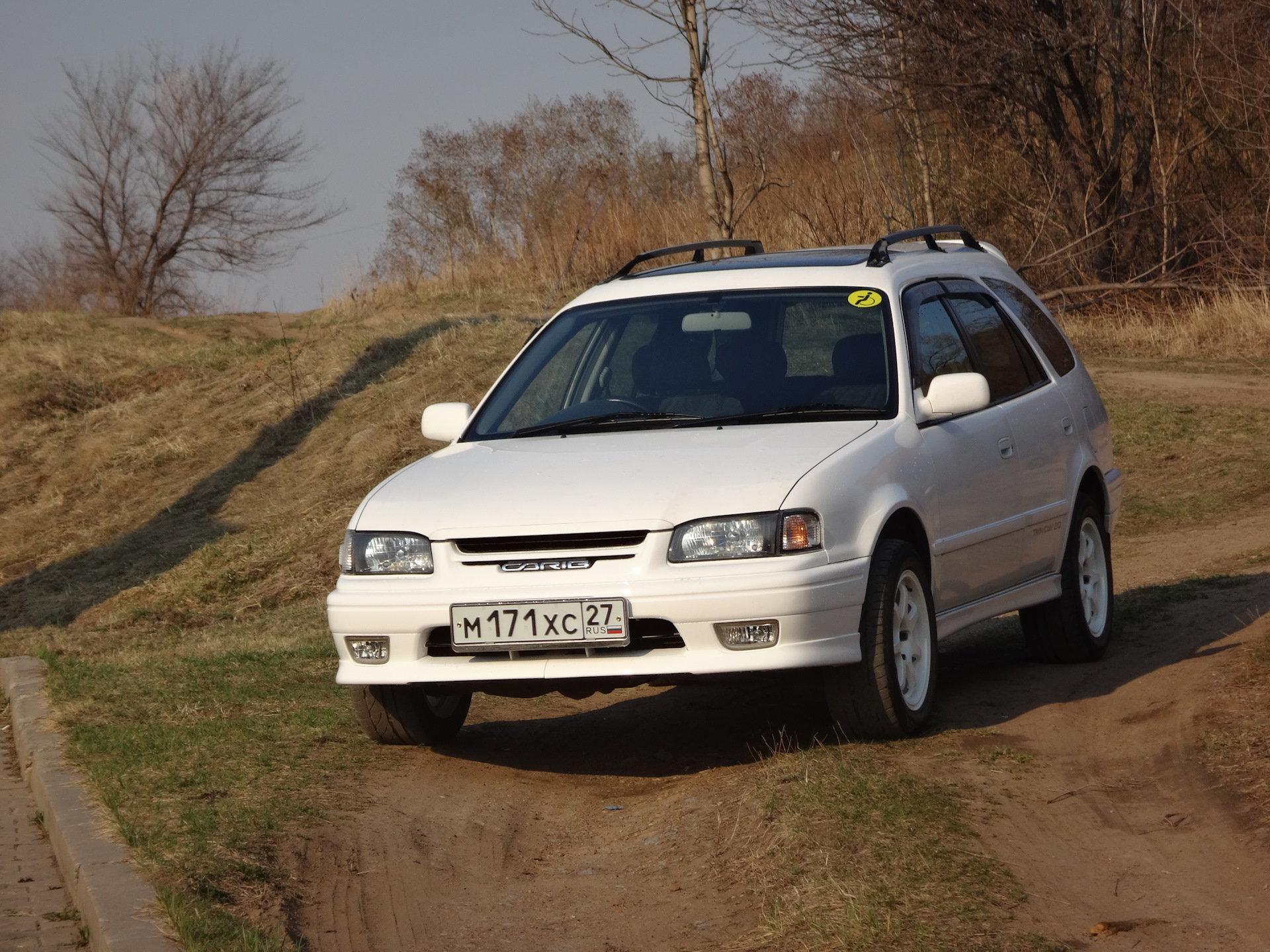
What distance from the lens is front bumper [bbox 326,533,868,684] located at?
14.9ft

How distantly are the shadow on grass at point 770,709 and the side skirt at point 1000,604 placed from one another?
1.09 ft

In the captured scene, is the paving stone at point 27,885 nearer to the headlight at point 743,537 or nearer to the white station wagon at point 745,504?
the white station wagon at point 745,504

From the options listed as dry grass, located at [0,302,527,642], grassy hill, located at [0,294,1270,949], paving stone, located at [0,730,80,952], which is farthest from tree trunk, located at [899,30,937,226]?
paving stone, located at [0,730,80,952]

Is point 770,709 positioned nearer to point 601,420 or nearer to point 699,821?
point 601,420

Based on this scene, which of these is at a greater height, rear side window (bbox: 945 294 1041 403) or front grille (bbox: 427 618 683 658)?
rear side window (bbox: 945 294 1041 403)

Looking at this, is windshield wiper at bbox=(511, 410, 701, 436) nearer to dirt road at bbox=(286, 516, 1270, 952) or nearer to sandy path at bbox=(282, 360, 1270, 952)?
sandy path at bbox=(282, 360, 1270, 952)

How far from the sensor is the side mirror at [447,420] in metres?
5.90

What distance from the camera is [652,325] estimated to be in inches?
237

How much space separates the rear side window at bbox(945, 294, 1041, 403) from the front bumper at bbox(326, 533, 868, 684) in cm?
178

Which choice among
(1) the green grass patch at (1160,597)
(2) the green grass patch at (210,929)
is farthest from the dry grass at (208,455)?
(2) the green grass patch at (210,929)

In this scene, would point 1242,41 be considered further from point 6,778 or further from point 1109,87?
point 6,778

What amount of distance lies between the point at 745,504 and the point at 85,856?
2.16 m

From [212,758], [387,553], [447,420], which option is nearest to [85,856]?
[212,758]

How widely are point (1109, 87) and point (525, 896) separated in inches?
870
